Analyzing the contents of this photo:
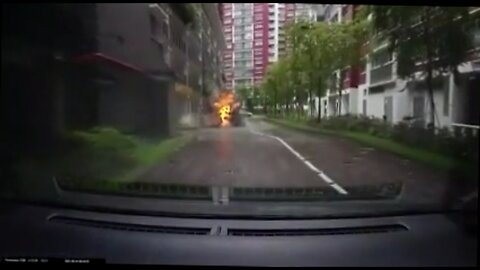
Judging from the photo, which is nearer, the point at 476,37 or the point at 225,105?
the point at 476,37

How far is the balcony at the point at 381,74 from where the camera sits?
9.05 ft

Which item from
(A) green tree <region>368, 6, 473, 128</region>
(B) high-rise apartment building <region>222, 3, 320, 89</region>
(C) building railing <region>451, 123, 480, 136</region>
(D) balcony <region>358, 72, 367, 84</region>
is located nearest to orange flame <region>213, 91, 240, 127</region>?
(B) high-rise apartment building <region>222, 3, 320, 89</region>

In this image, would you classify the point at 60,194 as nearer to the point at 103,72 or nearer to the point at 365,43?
the point at 103,72

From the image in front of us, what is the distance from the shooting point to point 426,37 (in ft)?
8.66

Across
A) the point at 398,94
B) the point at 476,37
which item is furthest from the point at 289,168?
the point at 476,37

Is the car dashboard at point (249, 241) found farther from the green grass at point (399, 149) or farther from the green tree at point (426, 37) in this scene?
the green tree at point (426, 37)

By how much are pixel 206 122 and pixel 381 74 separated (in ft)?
2.73

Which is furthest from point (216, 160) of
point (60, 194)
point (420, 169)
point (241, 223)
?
point (420, 169)

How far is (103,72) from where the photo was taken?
2.63 meters

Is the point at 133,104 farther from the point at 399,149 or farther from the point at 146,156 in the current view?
the point at 399,149

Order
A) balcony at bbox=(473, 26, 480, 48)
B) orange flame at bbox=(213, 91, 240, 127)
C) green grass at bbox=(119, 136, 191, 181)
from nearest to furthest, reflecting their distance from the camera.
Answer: balcony at bbox=(473, 26, 480, 48), green grass at bbox=(119, 136, 191, 181), orange flame at bbox=(213, 91, 240, 127)

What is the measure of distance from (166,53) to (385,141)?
1046 mm

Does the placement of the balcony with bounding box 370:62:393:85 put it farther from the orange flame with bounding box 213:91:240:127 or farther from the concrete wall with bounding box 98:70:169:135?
the concrete wall with bounding box 98:70:169:135

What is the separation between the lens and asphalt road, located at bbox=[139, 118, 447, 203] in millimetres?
2633
